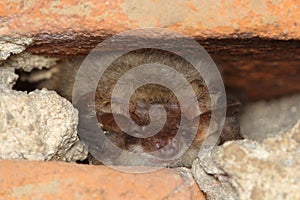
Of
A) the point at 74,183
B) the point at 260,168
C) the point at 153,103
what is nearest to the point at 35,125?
the point at 74,183

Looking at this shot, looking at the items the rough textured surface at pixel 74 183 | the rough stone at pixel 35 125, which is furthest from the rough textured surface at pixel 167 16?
the rough textured surface at pixel 74 183

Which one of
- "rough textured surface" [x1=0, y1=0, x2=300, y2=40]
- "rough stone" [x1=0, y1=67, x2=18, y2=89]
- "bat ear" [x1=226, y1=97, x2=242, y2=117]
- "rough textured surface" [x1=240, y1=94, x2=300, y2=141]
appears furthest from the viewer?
"rough textured surface" [x1=240, y1=94, x2=300, y2=141]

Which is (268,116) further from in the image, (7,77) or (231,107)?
(7,77)

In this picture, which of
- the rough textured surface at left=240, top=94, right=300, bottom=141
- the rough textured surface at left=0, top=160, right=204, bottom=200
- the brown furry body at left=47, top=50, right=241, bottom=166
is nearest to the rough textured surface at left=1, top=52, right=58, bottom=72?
the brown furry body at left=47, top=50, right=241, bottom=166

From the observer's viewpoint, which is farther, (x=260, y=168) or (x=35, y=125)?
(x=35, y=125)

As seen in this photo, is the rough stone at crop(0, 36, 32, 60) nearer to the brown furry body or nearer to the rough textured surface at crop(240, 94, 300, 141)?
the brown furry body

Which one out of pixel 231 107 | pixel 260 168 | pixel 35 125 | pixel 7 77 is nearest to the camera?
pixel 260 168
